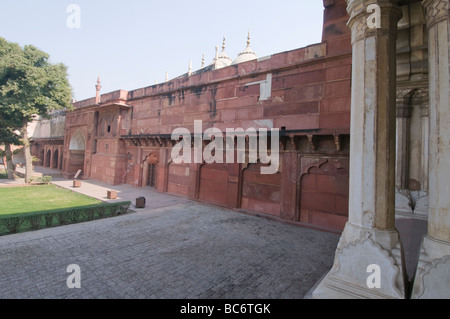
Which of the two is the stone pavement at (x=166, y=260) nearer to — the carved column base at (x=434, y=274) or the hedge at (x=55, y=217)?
the hedge at (x=55, y=217)

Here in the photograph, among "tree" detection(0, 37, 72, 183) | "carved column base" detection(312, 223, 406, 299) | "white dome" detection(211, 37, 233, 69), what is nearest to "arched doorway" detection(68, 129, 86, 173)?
"tree" detection(0, 37, 72, 183)

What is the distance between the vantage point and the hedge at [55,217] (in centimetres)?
634

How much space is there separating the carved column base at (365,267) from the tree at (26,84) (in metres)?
18.6

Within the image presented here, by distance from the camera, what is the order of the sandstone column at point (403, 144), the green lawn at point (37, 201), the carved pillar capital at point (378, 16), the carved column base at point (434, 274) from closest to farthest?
the carved column base at point (434, 274) < the carved pillar capital at point (378, 16) < the sandstone column at point (403, 144) < the green lawn at point (37, 201)

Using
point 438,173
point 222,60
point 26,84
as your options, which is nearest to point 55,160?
point 26,84

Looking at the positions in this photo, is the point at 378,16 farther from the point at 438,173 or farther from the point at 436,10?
the point at 438,173

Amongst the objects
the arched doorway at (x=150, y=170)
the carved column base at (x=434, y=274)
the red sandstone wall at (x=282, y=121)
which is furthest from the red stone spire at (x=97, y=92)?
the carved column base at (x=434, y=274)

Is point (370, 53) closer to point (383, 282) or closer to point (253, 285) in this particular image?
point (383, 282)

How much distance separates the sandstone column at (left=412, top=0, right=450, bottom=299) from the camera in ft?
8.39

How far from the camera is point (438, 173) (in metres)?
2.72

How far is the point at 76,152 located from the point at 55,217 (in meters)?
17.0

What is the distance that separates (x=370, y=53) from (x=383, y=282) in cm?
293

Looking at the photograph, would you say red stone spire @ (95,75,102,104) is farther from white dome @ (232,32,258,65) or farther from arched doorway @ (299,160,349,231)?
arched doorway @ (299,160,349,231)

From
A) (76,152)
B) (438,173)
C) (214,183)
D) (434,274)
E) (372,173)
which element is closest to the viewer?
(434,274)
